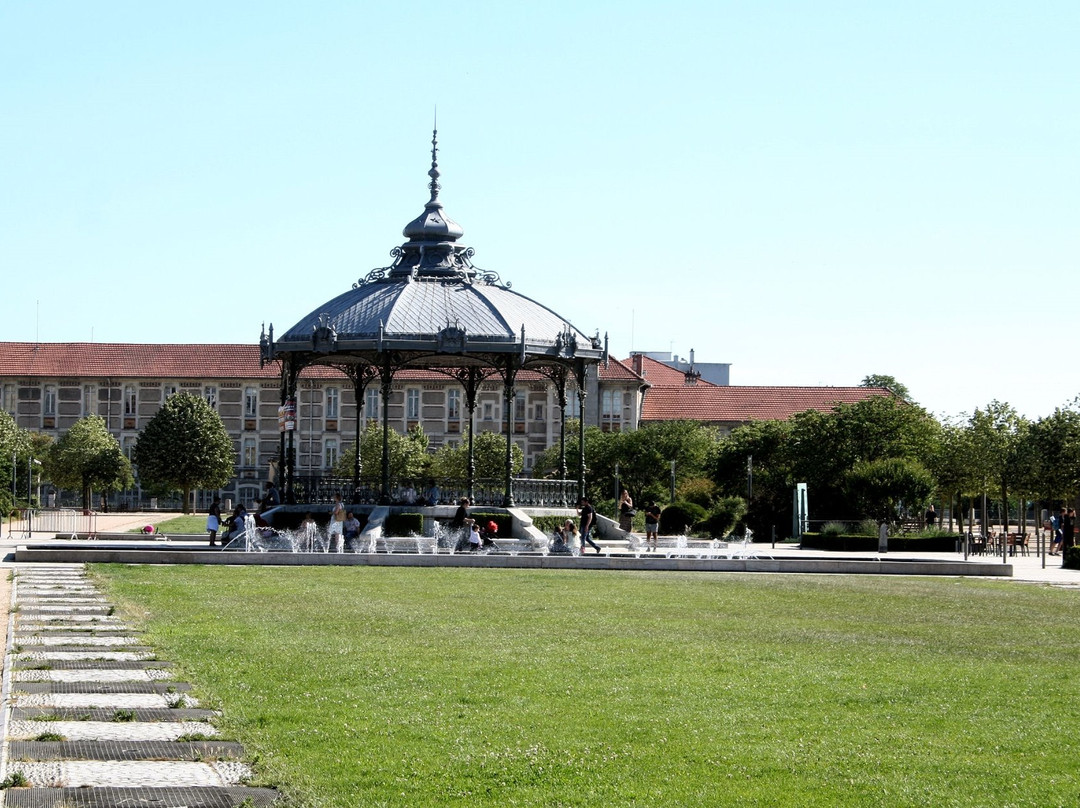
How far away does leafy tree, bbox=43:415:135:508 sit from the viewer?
318 feet

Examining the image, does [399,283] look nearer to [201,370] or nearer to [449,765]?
[449,765]

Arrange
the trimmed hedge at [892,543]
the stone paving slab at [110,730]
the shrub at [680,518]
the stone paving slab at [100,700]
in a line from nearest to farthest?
the stone paving slab at [110,730], the stone paving slab at [100,700], the trimmed hedge at [892,543], the shrub at [680,518]

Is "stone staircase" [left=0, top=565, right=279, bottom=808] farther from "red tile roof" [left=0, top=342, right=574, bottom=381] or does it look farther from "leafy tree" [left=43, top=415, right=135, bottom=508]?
"red tile roof" [left=0, top=342, right=574, bottom=381]

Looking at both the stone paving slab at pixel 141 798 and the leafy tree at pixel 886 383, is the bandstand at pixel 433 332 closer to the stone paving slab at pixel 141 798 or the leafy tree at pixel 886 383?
the stone paving slab at pixel 141 798

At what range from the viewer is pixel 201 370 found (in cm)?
11288

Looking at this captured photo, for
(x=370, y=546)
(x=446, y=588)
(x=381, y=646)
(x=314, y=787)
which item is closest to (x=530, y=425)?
(x=370, y=546)

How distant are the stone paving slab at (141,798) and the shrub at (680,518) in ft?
165

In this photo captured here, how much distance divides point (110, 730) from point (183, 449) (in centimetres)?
8411

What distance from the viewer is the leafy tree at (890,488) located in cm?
5759

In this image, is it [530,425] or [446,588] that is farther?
[530,425]

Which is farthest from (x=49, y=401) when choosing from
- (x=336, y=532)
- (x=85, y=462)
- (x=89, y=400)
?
(x=336, y=532)

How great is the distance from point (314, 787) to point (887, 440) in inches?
2532

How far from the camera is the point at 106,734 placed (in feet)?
34.9

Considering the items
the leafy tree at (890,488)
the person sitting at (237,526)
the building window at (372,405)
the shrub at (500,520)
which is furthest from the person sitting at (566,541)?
the building window at (372,405)
